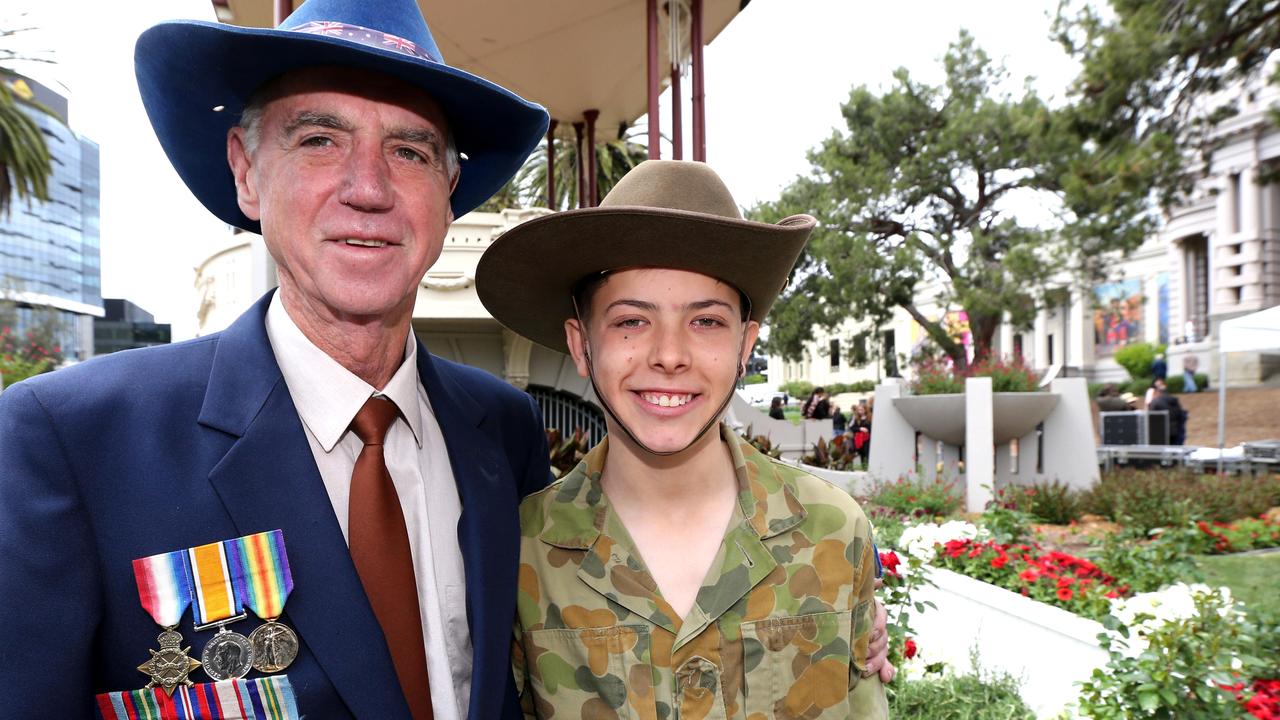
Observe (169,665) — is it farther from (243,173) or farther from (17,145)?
(17,145)

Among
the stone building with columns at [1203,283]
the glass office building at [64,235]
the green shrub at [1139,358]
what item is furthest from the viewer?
the glass office building at [64,235]

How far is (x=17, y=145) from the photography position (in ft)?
78.1

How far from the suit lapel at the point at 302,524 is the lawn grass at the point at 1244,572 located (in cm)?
666

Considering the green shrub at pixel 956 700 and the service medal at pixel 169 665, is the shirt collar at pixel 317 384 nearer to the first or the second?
the service medal at pixel 169 665

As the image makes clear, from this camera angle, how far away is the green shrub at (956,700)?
4289 millimetres

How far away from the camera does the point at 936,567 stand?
21.0 feet

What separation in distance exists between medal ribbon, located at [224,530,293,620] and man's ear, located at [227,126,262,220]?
792 mm

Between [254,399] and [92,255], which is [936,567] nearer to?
[254,399]

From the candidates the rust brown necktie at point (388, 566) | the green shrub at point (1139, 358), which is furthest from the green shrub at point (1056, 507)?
the green shrub at point (1139, 358)

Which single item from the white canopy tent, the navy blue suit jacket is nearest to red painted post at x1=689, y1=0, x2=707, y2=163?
the navy blue suit jacket

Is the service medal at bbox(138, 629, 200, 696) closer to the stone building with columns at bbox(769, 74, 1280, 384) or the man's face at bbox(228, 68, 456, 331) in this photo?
the man's face at bbox(228, 68, 456, 331)

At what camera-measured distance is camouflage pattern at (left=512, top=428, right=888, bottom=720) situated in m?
2.06

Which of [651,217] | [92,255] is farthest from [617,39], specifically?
[92,255]

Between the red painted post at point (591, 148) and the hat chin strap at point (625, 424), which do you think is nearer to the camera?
the hat chin strap at point (625, 424)
